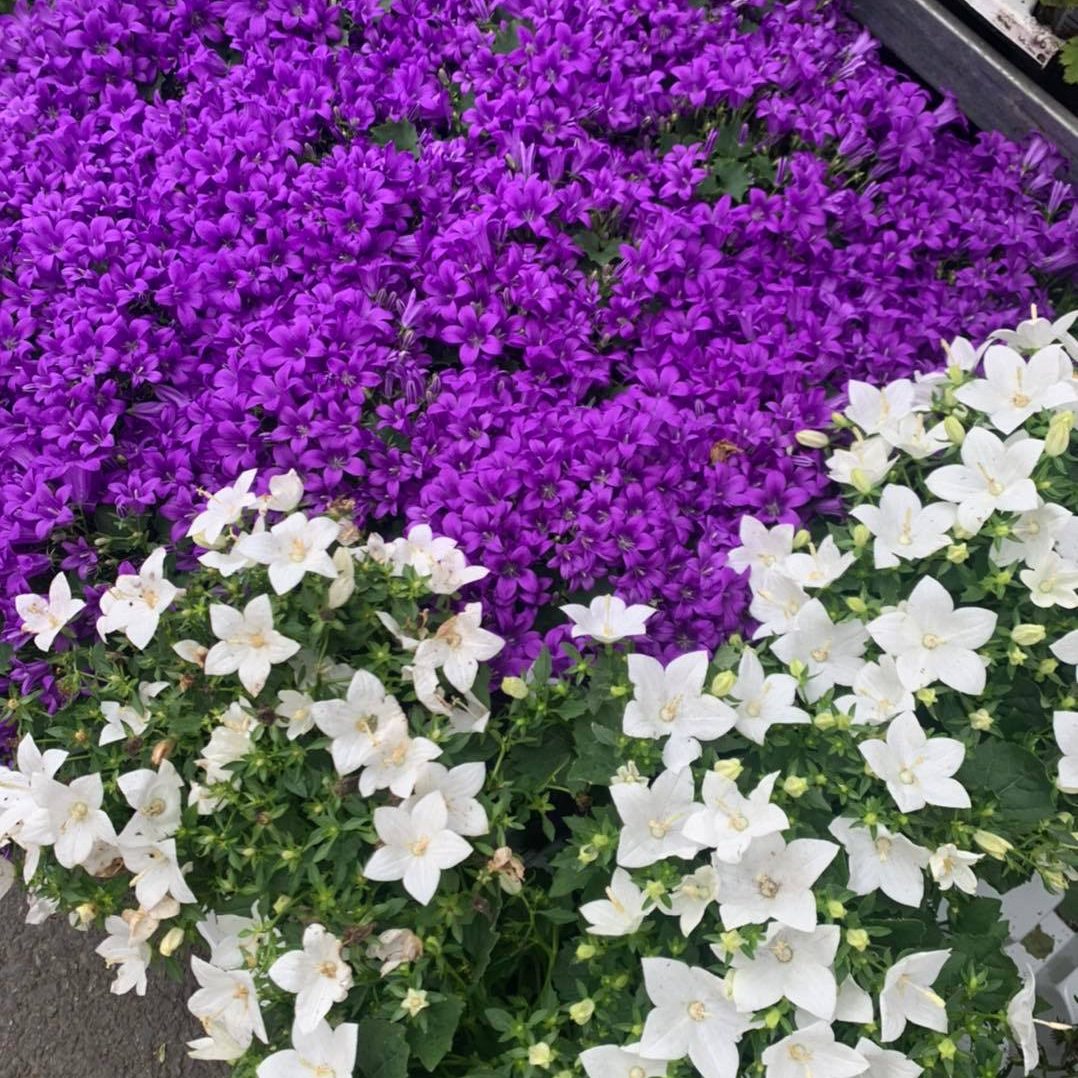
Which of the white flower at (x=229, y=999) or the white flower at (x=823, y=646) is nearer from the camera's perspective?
the white flower at (x=229, y=999)

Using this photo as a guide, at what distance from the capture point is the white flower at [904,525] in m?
1.77

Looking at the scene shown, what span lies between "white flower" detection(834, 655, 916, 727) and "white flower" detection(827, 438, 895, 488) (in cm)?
A: 40

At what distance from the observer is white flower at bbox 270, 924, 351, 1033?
148cm

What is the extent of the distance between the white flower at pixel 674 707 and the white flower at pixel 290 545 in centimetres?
56

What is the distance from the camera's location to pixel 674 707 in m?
1.65

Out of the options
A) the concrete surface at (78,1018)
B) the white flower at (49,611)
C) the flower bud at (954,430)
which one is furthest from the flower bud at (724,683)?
the concrete surface at (78,1018)

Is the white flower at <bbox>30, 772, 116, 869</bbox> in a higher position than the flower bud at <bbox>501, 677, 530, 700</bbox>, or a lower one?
Answer: lower

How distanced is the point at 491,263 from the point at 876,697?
4.18 feet

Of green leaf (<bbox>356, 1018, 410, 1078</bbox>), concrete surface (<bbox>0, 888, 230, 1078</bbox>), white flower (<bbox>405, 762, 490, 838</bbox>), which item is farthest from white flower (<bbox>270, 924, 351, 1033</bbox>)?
concrete surface (<bbox>0, 888, 230, 1078</bbox>)

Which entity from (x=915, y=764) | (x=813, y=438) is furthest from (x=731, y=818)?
(x=813, y=438)

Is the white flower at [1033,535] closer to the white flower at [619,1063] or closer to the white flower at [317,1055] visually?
the white flower at [619,1063]

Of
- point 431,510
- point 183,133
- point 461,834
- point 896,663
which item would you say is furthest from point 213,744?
point 183,133

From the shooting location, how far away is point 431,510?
211cm

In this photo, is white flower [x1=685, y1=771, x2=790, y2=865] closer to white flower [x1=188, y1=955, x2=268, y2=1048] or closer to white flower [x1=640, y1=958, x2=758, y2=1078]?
white flower [x1=640, y1=958, x2=758, y2=1078]
